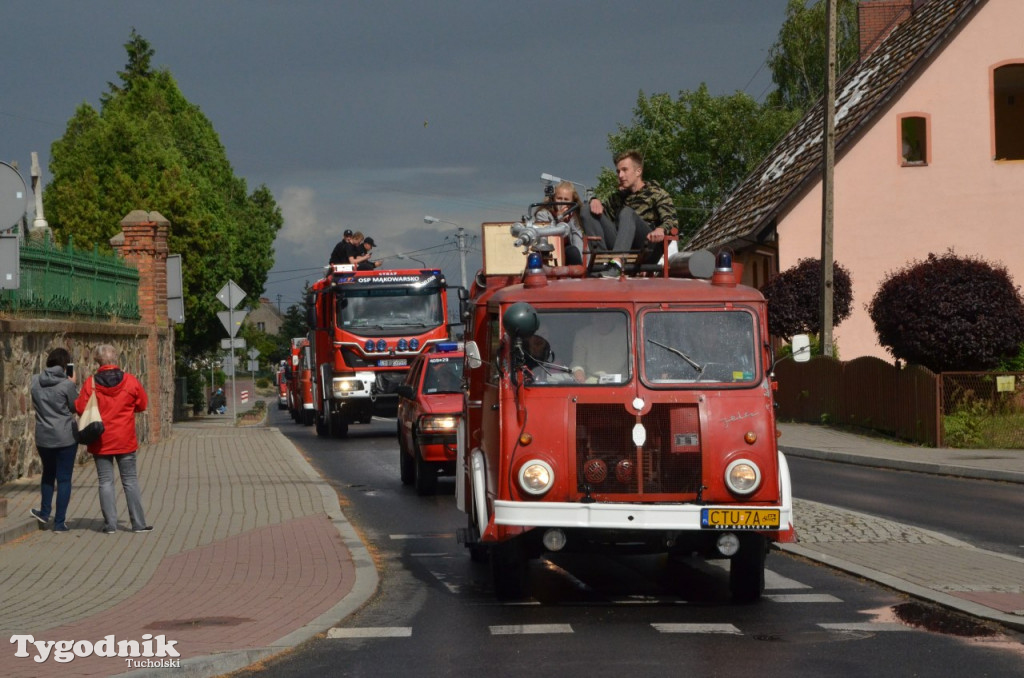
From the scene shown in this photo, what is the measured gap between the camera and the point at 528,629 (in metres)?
8.91

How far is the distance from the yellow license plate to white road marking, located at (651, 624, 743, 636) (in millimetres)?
622

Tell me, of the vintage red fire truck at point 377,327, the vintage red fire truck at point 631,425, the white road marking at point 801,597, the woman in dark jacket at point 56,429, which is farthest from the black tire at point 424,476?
the vintage red fire truck at point 377,327

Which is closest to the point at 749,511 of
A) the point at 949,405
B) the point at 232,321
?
the point at 949,405

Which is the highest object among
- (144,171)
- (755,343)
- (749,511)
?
(144,171)

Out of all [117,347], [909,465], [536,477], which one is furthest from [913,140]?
[536,477]

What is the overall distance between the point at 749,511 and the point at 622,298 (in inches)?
65.9

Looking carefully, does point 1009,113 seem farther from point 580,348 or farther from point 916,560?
point 580,348

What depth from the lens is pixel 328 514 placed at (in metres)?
14.8

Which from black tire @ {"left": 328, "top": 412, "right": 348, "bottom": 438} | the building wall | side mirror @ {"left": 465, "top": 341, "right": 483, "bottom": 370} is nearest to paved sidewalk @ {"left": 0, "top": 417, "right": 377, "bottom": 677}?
side mirror @ {"left": 465, "top": 341, "right": 483, "bottom": 370}

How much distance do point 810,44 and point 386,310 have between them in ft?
123

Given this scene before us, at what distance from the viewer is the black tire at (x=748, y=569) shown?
31.7 ft

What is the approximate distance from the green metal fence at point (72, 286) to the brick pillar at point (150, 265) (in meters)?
0.77

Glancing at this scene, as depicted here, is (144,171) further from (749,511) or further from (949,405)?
(749,511)

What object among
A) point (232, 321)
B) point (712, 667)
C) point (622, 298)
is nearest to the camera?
point (712, 667)
